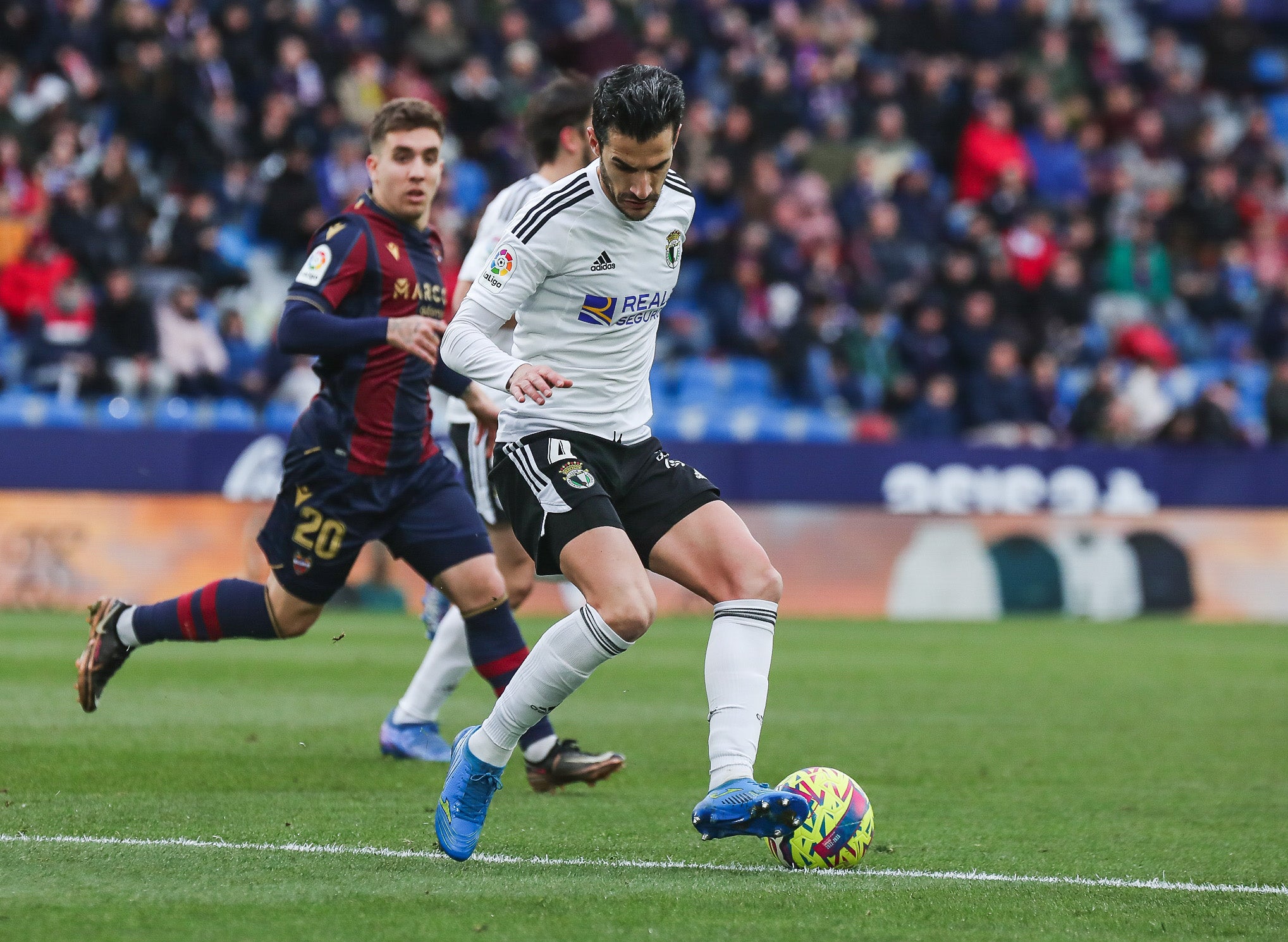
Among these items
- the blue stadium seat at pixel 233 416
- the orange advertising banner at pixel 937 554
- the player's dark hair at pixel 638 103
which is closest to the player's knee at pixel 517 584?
the player's dark hair at pixel 638 103

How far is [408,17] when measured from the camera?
19625 millimetres

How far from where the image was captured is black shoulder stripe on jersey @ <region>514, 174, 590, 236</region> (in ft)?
17.2

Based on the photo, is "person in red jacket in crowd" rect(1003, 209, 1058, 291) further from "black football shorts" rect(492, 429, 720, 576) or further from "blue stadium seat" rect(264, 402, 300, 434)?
"black football shorts" rect(492, 429, 720, 576)

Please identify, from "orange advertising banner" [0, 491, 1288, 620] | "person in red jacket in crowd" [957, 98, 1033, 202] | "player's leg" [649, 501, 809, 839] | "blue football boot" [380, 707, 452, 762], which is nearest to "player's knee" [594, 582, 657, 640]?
"player's leg" [649, 501, 809, 839]

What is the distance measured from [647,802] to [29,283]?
1166cm

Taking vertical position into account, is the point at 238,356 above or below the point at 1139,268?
below

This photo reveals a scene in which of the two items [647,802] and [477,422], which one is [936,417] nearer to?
[477,422]

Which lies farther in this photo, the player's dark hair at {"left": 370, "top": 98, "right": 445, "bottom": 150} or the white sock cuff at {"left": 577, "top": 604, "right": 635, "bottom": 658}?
the player's dark hair at {"left": 370, "top": 98, "right": 445, "bottom": 150}

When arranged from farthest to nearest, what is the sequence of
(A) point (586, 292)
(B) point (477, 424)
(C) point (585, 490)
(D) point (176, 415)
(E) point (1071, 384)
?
(E) point (1071, 384) → (D) point (176, 415) → (B) point (477, 424) → (A) point (586, 292) → (C) point (585, 490)

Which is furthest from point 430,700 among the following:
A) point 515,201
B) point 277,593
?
point 515,201

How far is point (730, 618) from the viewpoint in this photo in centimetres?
518

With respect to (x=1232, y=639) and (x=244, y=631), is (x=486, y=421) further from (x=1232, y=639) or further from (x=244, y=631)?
(x=1232, y=639)

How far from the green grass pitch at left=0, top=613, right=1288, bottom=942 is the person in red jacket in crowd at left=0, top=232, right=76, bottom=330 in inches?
194

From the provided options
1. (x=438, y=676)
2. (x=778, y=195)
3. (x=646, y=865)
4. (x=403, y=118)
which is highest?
(x=403, y=118)
